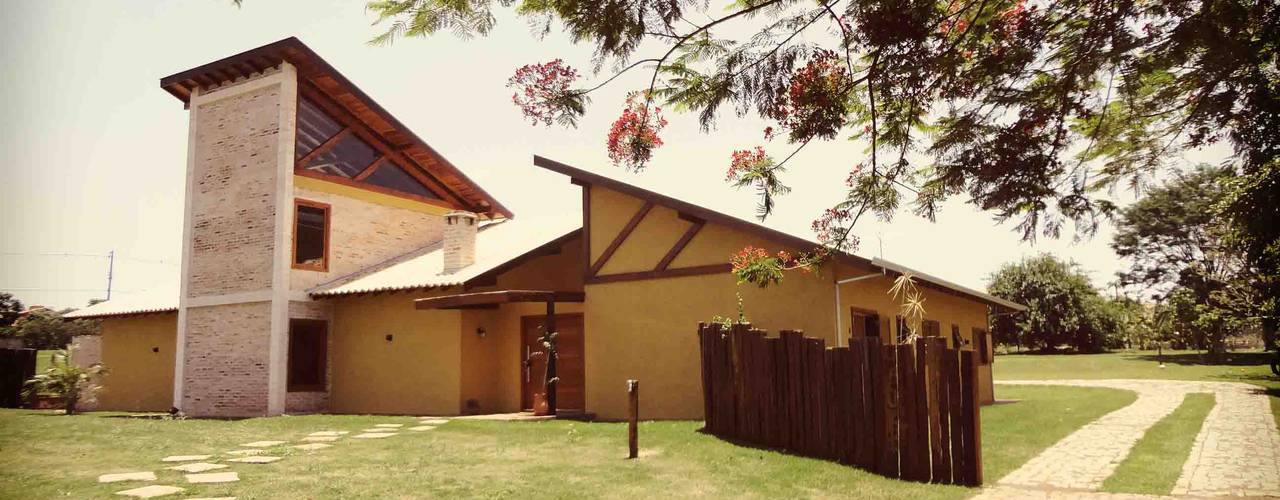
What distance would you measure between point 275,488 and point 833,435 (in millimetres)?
5365

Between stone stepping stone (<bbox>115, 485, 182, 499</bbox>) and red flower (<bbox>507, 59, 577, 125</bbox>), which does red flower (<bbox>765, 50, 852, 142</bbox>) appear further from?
stone stepping stone (<bbox>115, 485, 182, 499</bbox>)

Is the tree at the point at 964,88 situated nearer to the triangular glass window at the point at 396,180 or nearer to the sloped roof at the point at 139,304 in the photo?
the triangular glass window at the point at 396,180

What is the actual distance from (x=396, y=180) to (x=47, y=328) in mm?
22143

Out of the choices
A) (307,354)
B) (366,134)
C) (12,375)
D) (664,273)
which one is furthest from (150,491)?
(12,375)

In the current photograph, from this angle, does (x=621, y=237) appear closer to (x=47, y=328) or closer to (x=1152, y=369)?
(x=47, y=328)

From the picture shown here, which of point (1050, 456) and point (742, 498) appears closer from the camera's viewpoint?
point (742, 498)

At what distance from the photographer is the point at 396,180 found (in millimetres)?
19703

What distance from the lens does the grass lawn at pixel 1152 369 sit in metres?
27.4

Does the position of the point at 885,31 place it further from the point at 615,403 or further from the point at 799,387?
the point at 615,403

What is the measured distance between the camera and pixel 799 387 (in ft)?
28.6

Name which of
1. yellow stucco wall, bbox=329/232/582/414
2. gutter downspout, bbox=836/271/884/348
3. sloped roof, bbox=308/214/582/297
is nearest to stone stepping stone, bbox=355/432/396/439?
sloped roof, bbox=308/214/582/297

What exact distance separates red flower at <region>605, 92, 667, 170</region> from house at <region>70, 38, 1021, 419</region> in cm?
705

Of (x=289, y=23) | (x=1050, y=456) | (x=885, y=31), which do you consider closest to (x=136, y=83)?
(x=289, y=23)

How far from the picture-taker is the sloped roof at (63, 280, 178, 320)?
1925 centimetres
